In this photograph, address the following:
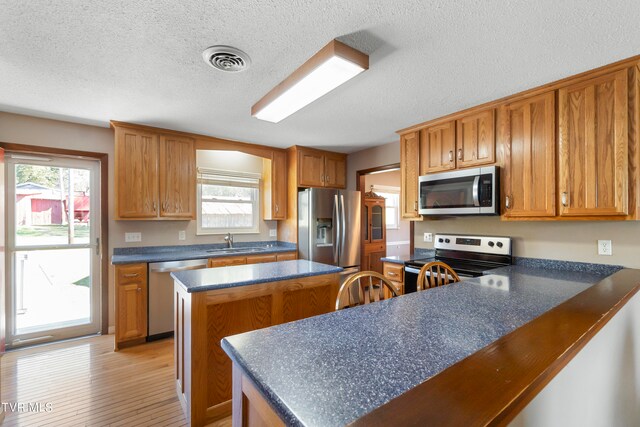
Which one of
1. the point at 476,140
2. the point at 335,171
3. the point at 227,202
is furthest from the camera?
the point at 335,171

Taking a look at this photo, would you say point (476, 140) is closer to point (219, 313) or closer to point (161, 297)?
point (219, 313)

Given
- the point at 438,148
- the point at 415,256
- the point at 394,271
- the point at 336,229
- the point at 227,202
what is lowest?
the point at 394,271

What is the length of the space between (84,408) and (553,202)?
3635mm

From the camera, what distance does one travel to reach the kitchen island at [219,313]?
1.72 meters

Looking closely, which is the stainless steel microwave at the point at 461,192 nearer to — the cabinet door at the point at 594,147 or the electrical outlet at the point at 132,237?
the cabinet door at the point at 594,147

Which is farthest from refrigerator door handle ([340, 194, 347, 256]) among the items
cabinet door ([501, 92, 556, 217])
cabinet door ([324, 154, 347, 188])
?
cabinet door ([501, 92, 556, 217])

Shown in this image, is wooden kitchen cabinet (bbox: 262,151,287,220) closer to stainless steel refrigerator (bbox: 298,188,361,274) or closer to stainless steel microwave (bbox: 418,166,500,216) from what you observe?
stainless steel refrigerator (bbox: 298,188,361,274)

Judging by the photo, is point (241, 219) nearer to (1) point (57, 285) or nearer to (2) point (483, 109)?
(1) point (57, 285)

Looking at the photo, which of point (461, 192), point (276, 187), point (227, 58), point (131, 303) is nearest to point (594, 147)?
point (461, 192)

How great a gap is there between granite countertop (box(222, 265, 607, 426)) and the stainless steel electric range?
3.69ft

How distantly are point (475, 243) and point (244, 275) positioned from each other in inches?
88.8

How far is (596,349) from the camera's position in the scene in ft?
3.58

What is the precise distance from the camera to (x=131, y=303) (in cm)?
291

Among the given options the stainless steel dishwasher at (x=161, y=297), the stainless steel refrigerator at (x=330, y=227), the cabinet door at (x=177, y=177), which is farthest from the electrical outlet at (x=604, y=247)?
the cabinet door at (x=177, y=177)
